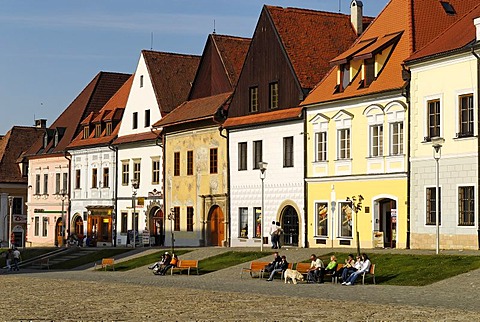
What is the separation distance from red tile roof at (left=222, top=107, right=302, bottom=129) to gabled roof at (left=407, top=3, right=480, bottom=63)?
10.5 m

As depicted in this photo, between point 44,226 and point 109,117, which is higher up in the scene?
point 109,117

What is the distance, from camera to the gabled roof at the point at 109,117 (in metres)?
79.7

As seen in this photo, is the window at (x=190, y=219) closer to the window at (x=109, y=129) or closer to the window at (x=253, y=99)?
the window at (x=253, y=99)

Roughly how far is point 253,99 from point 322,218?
9.57 meters

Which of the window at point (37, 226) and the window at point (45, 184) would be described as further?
the window at point (37, 226)

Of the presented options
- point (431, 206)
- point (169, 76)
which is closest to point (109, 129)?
point (169, 76)

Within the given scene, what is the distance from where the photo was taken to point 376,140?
167 ft

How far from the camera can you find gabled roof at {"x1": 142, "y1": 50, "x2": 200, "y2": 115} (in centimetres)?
7281

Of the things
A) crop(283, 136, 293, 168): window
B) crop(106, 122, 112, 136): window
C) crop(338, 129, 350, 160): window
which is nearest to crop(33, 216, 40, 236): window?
crop(106, 122, 112, 136): window

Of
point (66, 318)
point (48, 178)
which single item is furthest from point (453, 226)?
point (48, 178)

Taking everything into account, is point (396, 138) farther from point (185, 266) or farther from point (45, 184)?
point (45, 184)

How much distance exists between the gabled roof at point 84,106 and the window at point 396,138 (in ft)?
132

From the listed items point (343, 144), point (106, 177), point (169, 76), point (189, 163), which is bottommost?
point (106, 177)

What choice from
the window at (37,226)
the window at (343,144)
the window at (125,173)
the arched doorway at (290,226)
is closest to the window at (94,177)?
the window at (125,173)
